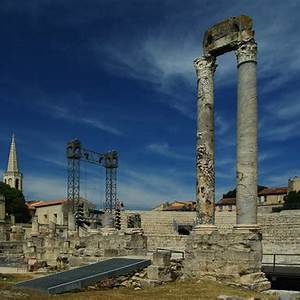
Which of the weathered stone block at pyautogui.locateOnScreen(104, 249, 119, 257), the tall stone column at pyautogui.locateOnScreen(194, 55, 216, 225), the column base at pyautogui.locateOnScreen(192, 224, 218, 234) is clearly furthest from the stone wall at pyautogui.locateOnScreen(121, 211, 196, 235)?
the column base at pyautogui.locateOnScreen(192, 224, 218, 234)

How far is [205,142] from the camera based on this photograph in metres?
18.2

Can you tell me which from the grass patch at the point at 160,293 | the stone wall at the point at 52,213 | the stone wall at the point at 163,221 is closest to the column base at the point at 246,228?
the grass patch at the point at 160,293

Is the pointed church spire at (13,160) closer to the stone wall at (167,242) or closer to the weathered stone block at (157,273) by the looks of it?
the stone wall at (167,242)

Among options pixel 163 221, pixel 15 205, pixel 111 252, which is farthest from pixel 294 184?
pixel 111 252

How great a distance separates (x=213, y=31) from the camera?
18.7 m

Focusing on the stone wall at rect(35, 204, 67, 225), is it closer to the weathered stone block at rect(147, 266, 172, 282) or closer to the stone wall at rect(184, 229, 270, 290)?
the stone wall at rect(184, 229, 270, 290)

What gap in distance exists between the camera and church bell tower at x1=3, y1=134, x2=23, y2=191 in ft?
341

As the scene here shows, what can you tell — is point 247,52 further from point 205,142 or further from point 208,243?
point 208,243

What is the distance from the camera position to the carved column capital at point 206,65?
61.1ft

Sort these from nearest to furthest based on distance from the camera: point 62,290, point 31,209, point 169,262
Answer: point 62,290, point 169,262, point 31,209

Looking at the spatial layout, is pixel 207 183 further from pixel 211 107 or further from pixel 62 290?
pixel 62 290

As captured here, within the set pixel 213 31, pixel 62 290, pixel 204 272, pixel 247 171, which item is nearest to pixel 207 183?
pixel 247 171

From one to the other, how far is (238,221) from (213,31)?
742cm

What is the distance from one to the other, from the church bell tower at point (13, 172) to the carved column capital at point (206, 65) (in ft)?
298
